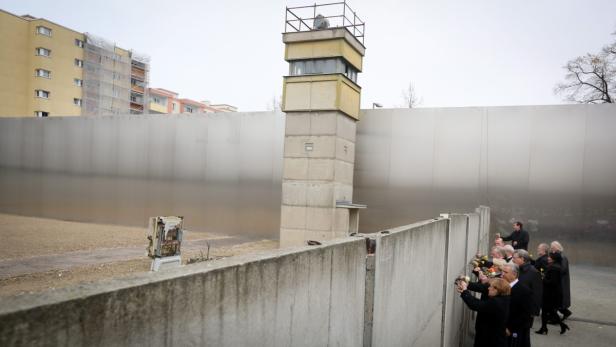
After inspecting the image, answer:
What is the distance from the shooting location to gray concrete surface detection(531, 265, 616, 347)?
7.95 m

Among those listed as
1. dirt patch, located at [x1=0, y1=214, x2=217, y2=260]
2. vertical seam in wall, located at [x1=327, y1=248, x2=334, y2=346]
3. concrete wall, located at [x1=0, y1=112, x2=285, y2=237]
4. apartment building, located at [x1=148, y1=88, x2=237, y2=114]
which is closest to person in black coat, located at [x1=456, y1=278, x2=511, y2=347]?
vertical seam in wall, located at [x1=327, y1=248, x2=334, y2=346]

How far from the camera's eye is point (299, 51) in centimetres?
1683

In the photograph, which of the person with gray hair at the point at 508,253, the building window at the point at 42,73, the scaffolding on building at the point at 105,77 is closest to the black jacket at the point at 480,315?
the person with gray hair at the point at 508,253

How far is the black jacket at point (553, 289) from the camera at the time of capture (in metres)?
8.64

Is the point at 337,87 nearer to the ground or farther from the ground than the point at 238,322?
farther from the ground

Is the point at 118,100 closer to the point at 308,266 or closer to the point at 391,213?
the point at 391,213

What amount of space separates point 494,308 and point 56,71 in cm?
6091

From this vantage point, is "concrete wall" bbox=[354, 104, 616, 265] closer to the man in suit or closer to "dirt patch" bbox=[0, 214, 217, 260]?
"dirt patch" bbox=[0, 214, 217, 260]

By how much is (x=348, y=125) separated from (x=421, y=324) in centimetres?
1280

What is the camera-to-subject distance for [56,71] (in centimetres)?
5341

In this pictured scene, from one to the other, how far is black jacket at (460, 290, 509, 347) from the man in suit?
2.49ft

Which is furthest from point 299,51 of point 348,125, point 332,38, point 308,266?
point 308,266

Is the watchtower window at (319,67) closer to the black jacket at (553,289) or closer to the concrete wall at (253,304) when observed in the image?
the black jacket at (553,289)

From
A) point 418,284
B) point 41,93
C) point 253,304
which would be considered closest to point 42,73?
point 41,93
